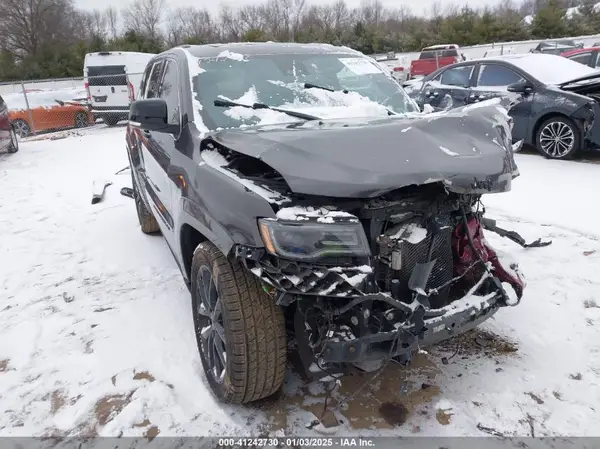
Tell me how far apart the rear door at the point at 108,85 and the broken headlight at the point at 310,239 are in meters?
15.4

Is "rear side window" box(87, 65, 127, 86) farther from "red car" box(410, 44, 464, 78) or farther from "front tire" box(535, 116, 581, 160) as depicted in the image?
"red car" box(410, 44, 464, 78)

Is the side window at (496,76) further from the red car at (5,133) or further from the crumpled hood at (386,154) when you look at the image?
the red car at (5,133)

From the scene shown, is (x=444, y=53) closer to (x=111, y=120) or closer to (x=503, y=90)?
(x=111, y=120)

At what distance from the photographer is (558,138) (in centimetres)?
730

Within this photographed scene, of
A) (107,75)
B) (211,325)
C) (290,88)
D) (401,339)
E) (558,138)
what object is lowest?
(558,138)

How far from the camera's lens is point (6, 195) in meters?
7.45

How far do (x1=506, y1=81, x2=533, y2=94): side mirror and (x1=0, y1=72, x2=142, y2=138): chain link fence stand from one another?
11270 mm

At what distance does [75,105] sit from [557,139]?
47.2 feet

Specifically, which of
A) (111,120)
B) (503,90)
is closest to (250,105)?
(503,90)

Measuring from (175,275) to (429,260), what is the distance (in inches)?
101

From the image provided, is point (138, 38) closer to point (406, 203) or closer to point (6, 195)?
point (6, 195)

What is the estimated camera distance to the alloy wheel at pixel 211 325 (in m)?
2.40

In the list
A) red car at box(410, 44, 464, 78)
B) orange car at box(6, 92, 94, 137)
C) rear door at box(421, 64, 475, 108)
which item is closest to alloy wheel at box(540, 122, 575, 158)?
rear door at box(421, 64, 475, 108)

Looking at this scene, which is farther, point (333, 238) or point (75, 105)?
point (75, 105)
